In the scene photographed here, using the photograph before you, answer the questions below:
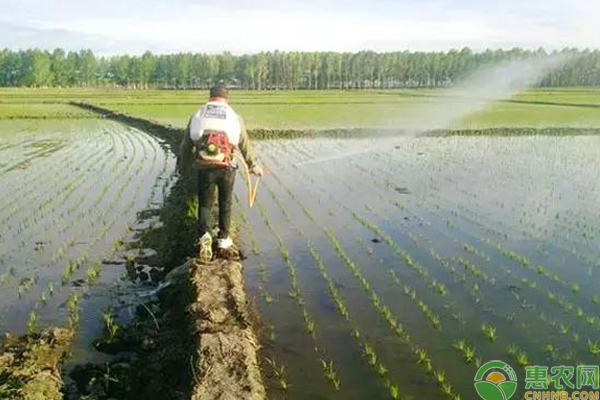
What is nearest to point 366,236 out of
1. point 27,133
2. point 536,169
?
point 536,169

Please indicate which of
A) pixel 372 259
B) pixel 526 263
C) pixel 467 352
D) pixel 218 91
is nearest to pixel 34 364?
pixel 218 91

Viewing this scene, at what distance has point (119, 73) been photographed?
9844cm

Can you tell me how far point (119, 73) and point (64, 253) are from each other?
9838 centimetres

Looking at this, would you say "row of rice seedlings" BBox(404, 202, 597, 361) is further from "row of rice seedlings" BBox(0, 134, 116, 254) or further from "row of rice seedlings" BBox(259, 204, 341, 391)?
"row of rice seedlings" BBox(0, 134, 116, 254)

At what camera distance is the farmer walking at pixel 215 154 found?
5.61 m

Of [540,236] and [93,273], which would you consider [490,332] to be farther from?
[93,273]

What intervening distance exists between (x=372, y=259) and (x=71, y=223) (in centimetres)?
495

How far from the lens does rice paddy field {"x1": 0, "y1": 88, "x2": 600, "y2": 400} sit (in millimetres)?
4484

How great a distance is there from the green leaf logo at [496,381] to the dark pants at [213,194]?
305 cm

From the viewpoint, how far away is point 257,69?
315 ft

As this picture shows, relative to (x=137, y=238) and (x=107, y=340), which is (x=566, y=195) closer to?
(x=137, y=238)

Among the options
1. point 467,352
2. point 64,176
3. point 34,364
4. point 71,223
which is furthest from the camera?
point 64,176

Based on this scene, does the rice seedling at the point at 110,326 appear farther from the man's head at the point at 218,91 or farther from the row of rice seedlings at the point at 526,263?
the row of rice seedlings at the point at 526,263

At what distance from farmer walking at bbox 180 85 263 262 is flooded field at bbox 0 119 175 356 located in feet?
3.62
